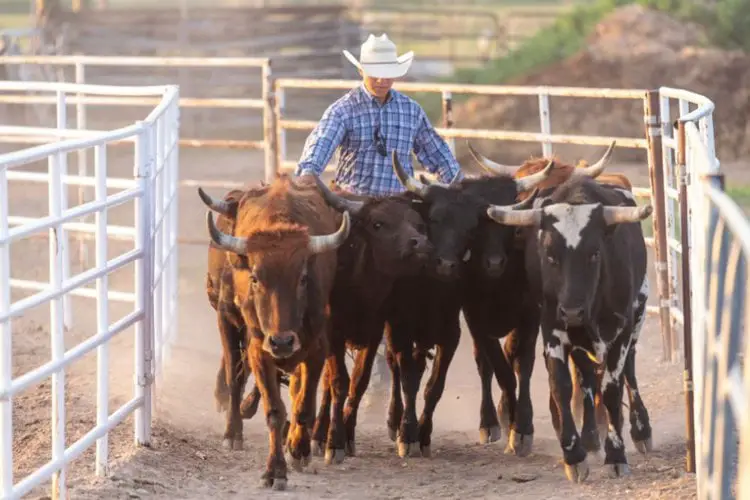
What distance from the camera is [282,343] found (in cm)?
680

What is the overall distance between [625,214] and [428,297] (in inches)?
53.5

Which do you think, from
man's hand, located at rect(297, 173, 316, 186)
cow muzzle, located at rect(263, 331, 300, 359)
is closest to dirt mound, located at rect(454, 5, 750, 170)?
man's hand, located at rect(297, 173, 316, 186)

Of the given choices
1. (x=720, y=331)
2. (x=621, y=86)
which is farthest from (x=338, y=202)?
(x=621, y=86)

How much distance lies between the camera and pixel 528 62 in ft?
69.6

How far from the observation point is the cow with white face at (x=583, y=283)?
280 inches

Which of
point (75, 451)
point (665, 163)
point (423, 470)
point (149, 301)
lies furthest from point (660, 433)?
point (75, 451)

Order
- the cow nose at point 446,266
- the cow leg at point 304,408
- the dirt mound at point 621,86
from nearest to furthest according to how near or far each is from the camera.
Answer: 1. the cow leg at point 304,408
2. the cow nose at point 446,266
3. the dirt mound at point 621,86

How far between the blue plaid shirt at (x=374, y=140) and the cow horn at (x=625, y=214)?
1296mm

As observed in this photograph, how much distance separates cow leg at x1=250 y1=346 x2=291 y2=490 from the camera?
6.98 m

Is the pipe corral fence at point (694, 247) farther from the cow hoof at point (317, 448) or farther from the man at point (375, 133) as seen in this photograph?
the cow hoof at point (317, 448)

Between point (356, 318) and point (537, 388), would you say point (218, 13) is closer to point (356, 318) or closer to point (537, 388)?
point (537, 388)

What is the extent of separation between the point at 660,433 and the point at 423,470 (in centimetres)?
155

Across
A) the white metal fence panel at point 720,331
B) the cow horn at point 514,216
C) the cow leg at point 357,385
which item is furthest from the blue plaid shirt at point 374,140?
the white metal fence panel at point 720,331

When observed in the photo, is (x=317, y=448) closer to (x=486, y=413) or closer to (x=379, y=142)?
(x=486, y=413)
